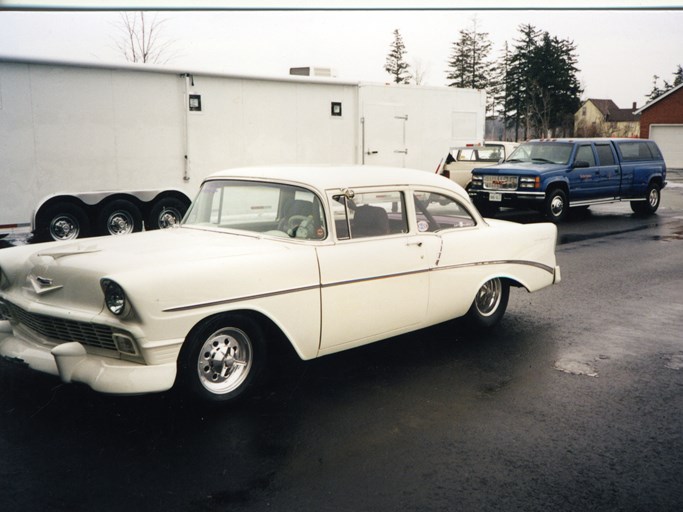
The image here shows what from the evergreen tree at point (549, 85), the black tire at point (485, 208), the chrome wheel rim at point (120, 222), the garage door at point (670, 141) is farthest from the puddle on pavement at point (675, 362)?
the evergreen tree at point (549, 85)

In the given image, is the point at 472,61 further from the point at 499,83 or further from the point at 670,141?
the point at 670,141

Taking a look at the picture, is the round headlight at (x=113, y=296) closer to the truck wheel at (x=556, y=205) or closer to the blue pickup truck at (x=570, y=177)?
the blue pickup truck at (x=570, y=177)

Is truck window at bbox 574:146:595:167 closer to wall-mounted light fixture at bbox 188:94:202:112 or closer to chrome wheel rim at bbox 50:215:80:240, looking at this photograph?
wall-mounted light fixture at bbox 188:94:202:112

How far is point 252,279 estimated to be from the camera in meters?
4.16

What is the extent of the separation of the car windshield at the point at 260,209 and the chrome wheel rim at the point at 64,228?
564 cm

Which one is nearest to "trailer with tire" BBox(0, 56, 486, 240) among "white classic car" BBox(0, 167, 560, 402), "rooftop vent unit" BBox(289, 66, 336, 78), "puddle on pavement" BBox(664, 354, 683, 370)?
"rooftop vent unit" BBox(289, 66, 336, 78)

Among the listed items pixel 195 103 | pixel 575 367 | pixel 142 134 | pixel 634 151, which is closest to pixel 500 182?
pixel 634 151

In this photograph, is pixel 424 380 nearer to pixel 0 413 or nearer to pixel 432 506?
pixel 432 506

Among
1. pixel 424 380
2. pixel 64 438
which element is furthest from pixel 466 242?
pixel 64 438

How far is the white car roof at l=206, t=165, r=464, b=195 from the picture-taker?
4.89 metres

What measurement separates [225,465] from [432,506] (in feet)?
3.63

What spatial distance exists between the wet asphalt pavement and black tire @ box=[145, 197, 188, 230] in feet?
21.0

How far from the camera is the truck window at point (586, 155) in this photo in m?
15.2

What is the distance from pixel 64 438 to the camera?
12.4 ft
